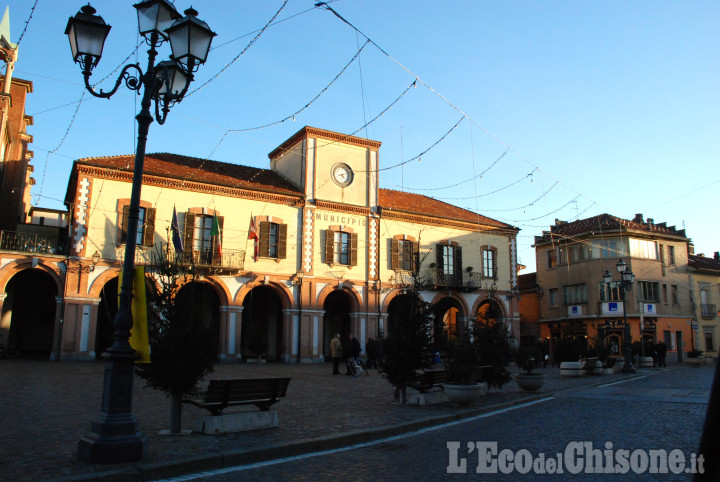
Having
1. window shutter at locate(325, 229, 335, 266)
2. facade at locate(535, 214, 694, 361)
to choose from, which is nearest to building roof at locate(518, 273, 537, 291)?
facade at locate(535, 214, 694, 361)

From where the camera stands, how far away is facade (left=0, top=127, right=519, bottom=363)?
2500cm

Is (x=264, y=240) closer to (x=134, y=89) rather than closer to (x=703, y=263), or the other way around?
(x=134, y=89)

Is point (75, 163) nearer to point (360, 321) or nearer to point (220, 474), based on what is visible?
point (360, 321)

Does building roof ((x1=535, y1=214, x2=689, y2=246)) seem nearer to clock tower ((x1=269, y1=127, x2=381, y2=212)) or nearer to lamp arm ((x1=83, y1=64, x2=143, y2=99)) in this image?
clock tower ((x1=269, y1=127, x2=381, y2=212))

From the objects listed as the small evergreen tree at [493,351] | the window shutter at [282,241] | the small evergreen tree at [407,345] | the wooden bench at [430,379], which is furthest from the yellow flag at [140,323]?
the window shutter at [282,241]

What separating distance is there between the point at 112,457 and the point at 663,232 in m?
46.6

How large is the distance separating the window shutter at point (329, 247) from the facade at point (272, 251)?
6 cm

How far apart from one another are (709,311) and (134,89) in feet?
162

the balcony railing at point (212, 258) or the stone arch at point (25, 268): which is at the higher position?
the balcony railing at point (212, 258)

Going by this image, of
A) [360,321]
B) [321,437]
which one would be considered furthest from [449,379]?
[360,321]

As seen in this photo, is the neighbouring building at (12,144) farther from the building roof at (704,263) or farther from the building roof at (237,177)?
the building roof at (704,263)

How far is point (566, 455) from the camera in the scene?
723 cm

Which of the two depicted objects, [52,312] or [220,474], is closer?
[220,474]

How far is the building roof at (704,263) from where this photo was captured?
150ft
